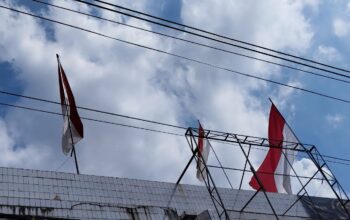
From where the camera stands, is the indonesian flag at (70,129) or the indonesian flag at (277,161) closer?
the indonesian flag at (70,129)

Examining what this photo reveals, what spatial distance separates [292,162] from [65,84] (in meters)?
9.50

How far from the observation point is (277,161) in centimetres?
1922

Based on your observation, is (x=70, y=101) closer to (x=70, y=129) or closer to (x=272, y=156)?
(x=70, y=129)

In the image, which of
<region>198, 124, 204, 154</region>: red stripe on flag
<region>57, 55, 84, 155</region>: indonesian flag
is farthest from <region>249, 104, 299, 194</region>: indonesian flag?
<region>57, 55, 84, 155</region>: indonesian flag

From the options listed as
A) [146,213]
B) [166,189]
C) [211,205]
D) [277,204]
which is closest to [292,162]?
[277,204]

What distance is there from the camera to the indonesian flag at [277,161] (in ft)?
61.4

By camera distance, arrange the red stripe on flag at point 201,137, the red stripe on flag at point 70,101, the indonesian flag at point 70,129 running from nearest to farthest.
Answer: the red stripe on flag at point 201,137 < the indonesian flag at point 70,129 < the red stripe on flag at point 70,101

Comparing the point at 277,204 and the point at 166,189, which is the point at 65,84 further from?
the point at 277,204

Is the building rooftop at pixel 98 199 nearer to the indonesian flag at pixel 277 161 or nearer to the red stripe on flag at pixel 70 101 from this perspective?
the indonesian flag at pixel 277 161

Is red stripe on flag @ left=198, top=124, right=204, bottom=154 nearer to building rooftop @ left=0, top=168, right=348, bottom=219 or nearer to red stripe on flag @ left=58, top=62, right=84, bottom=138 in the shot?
building rooftop @ left=0, top=168, right=348, bottom=219

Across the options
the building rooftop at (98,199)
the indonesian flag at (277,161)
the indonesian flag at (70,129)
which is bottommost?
the building rooftop at (98,199)

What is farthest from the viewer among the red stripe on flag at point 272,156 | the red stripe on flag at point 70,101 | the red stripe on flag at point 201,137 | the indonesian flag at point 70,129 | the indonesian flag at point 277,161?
the red stripe on flag at point 272,156

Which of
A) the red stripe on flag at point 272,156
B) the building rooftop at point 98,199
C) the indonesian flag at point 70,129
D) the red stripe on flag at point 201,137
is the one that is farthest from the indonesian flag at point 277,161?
the indonesian flag at point 70,129

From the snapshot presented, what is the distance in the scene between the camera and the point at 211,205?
643 inches
